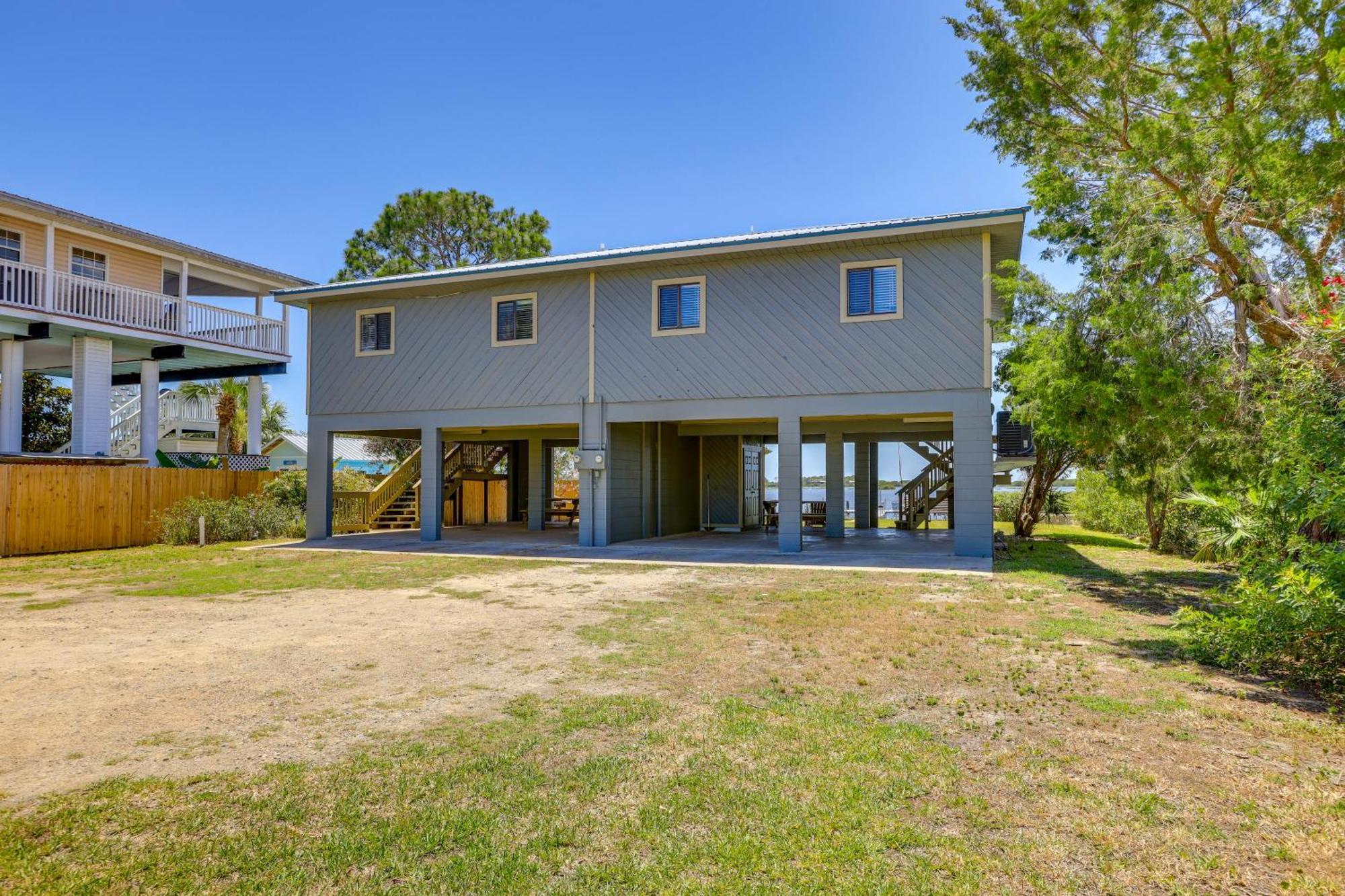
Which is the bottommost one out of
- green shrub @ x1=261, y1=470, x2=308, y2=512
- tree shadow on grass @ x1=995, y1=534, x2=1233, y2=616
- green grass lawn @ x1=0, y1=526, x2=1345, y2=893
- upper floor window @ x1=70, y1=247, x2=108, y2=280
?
tree shadow on grass @ x1=995, y1=534, x2=1233, y2=616

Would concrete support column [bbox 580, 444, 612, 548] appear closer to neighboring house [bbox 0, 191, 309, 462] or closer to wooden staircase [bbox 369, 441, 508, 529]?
wooden staircase [bbox 369, 441, 508, 529]

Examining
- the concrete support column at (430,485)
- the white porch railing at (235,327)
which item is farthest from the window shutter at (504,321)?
the white porch railing at (235,327)

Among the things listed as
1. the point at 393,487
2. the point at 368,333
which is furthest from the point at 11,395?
the point at 393,487

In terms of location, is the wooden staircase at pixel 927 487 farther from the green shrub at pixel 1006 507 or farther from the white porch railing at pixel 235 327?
the white porch railing at pixel 235 327

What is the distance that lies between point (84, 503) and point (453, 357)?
800cm

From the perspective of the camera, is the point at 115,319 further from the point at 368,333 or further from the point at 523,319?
the point at 523,319

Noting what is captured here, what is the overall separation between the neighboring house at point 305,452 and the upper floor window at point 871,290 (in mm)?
28321

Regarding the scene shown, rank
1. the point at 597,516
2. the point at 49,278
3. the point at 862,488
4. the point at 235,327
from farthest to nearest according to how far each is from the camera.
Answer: the point at 235,327, the point at 862,488, the point at 49,278, the point at 597,516

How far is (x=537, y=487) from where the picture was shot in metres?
20.9

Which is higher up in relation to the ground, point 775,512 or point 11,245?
point 11,245

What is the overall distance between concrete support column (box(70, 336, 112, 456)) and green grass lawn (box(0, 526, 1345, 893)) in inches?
749

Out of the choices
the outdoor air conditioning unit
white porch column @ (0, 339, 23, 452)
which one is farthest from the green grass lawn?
white porch column @ (0, 339, 23, 452)

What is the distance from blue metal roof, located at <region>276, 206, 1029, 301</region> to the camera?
12258 millimetres

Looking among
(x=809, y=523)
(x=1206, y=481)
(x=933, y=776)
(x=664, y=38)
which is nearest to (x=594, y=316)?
(x=664, y=38)
